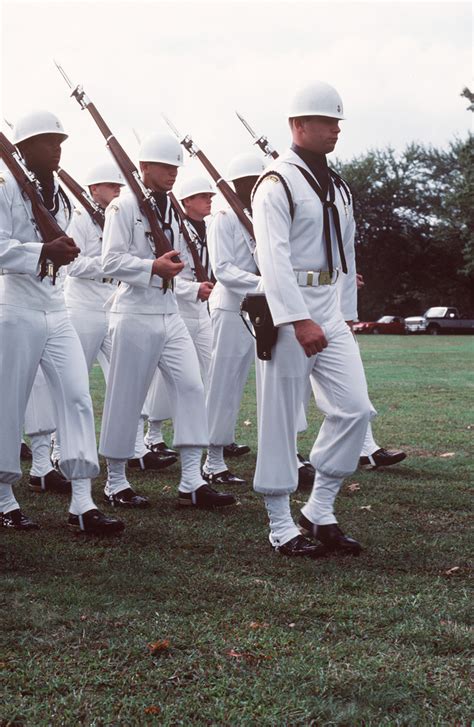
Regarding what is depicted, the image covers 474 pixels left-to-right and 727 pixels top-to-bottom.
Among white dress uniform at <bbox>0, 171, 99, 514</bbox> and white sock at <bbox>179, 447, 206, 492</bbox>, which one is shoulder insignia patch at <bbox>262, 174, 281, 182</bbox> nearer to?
white dress uniform at <bbox>0, 171, 99, 514</bbox>

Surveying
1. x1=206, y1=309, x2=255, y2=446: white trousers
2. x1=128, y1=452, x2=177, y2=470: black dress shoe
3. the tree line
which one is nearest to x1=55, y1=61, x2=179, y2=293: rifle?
x1=206, y1=309, x2=255, y2=446: white trousers

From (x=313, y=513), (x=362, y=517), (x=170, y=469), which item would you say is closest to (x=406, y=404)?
(x=170, y=469)

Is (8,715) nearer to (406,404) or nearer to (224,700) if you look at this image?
(224,700)

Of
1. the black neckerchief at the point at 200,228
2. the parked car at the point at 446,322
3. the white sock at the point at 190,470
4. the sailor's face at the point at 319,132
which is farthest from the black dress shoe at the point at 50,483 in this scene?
the parked car at the point at 446,322

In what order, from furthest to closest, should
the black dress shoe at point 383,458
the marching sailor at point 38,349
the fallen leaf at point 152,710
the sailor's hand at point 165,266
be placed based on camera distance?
1. the black dress shoe at point 383,458
2. the sailor's hand at point 165,266
3. the marching sailor at point 38,349
4. the fallen leaf at point 152,710

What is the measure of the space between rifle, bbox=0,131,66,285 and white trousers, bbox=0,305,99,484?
0.32 m

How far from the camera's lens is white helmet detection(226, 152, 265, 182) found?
28.4 feet

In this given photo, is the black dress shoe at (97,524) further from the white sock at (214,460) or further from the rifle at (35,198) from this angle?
the white sock at (214,460)

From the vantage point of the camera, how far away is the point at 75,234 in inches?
364

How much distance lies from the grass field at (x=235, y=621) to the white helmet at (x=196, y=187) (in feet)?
11.2

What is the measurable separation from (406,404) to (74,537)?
29.4 feet

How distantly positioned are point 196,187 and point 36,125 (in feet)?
11.2

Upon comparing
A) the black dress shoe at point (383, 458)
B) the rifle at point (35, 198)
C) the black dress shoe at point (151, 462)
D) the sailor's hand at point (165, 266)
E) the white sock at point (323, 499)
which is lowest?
the black dress shoe at point (151, 462)

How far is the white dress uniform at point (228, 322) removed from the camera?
855 centimetres
